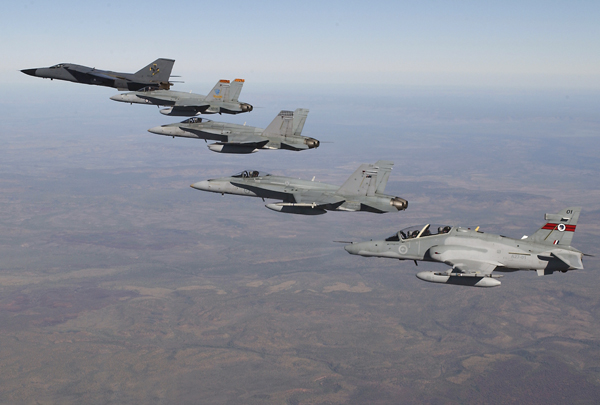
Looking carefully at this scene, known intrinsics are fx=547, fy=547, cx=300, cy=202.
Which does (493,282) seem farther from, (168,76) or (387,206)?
(168,76)

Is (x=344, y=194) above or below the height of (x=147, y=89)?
below

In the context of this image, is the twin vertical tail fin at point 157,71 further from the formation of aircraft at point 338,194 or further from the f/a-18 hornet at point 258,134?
the f/a-18 hornet at point 258,134

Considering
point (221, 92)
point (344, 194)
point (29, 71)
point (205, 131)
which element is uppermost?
point (221, 92)

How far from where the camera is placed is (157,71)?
72.9m

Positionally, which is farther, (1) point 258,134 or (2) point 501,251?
(1) point 258,134

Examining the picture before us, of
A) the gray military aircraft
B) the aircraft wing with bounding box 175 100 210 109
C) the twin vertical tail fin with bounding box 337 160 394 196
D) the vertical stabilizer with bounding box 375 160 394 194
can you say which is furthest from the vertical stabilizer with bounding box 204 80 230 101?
the vertical stabilizer with bounding box 375 160 394 194

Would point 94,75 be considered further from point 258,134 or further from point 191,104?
point 258,134

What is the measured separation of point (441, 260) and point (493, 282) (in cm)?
538

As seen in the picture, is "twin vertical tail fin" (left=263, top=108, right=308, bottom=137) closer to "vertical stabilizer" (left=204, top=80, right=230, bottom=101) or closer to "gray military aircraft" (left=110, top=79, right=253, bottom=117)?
"gray military aircraft" (left=110, top=79, right=253, bottom=117)

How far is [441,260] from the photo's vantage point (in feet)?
165

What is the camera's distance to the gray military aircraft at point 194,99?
69312mm

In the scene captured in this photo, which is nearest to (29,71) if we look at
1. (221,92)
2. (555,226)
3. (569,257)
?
(221,92)

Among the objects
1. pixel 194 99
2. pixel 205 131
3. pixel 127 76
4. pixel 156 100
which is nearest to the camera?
pixel 205 131

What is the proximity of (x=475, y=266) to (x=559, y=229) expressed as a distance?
8643 mm
